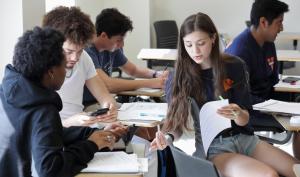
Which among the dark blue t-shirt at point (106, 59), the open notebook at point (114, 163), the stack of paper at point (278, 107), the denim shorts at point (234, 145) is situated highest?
the dark blue t-shirt at point (106, 59)

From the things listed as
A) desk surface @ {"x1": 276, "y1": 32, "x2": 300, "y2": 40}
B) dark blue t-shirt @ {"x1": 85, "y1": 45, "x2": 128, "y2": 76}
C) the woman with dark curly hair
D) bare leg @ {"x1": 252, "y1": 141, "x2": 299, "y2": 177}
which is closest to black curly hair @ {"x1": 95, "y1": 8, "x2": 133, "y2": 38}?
dark blue t-shirt @ {"x1": 85, "y1": 45, "x2": 128, "y2": 76}

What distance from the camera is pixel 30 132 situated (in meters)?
1.56

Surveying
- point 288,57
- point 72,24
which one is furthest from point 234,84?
point 288,57

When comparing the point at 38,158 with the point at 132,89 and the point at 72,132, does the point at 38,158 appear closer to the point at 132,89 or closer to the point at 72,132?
the point at 72,132

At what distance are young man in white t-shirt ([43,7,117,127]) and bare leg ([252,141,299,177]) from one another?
75cm

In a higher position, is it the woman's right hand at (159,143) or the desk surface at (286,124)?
the desk surface at (286,124)

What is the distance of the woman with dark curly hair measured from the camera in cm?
152

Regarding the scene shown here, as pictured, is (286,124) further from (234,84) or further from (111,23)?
(111,23)

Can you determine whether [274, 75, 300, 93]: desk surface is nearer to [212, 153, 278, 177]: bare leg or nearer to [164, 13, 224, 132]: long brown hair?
[164, 13, 224, 132]: long brown hair

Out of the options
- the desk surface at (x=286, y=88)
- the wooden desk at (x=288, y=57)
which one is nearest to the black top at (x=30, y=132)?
the desk surface at (x=286, y=88)

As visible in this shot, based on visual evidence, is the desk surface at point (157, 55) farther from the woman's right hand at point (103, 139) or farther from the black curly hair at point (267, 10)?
the woman's right hand at point (103, 139)

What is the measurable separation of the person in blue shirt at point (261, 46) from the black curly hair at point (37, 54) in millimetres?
1554

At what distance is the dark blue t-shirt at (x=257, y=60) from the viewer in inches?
114

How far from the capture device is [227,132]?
7.30 feet
